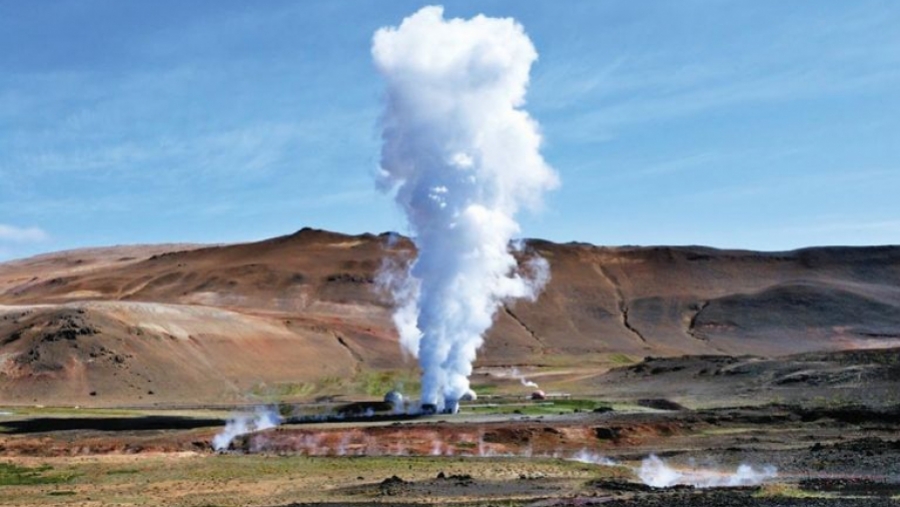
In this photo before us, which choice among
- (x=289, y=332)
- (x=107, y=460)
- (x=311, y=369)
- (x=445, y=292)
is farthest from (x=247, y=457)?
(x=289, y=332)

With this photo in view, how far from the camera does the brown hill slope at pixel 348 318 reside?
3607 inches

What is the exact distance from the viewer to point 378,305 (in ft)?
535

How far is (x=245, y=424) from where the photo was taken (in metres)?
56.7

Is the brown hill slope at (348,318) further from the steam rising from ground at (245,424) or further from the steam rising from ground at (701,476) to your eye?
the steam rising from ground at (701,476)

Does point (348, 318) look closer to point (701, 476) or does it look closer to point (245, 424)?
point (245, 424)

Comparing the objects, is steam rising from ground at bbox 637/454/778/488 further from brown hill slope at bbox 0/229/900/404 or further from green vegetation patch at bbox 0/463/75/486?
brown hill slope at bbox 0/229/900/404

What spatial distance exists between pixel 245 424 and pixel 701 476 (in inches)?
1047

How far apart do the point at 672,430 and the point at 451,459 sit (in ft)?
47.2

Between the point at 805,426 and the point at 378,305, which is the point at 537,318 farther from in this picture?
the point at 805,426

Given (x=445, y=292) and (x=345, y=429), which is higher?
(x=445, y=292)

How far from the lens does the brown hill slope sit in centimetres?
9162

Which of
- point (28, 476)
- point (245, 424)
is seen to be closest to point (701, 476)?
point (28, 476)

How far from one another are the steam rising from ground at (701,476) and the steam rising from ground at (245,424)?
723 inches

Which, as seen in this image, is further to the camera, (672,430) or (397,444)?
(672,430)
